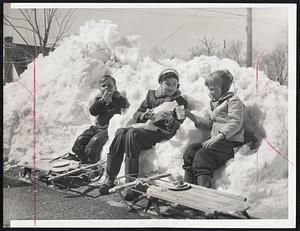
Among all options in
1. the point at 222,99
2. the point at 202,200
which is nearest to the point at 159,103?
the point at 222,99

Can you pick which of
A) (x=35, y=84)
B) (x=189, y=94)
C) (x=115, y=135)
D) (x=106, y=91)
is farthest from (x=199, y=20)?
(x=35, y=84)

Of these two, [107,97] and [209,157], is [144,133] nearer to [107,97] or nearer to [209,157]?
[107,97]

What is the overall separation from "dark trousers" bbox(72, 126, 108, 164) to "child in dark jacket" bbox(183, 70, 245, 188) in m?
0.71

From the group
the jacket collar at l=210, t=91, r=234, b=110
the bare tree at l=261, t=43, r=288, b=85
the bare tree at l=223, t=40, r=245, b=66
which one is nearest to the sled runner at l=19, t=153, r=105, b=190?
the jacket collar at l=210, t=91, r=234, b=110

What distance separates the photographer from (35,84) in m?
3.43

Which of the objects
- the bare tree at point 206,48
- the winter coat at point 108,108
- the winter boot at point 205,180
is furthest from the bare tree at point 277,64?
the winter coat at point 108,108

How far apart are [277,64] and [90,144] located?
168 cm

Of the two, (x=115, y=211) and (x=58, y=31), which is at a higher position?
(x=58, y=31)

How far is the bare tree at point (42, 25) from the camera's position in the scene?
341cm

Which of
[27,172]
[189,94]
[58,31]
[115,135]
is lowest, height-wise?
[27,172]

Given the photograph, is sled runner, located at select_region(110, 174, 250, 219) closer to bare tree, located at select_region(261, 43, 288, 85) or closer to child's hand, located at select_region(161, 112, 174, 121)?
child's hand, located at select_region(161, 112, 174, 121)

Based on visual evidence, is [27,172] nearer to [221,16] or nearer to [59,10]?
[59,10]

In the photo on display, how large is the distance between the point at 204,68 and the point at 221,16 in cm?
47

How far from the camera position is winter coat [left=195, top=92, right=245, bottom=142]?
126 inches
